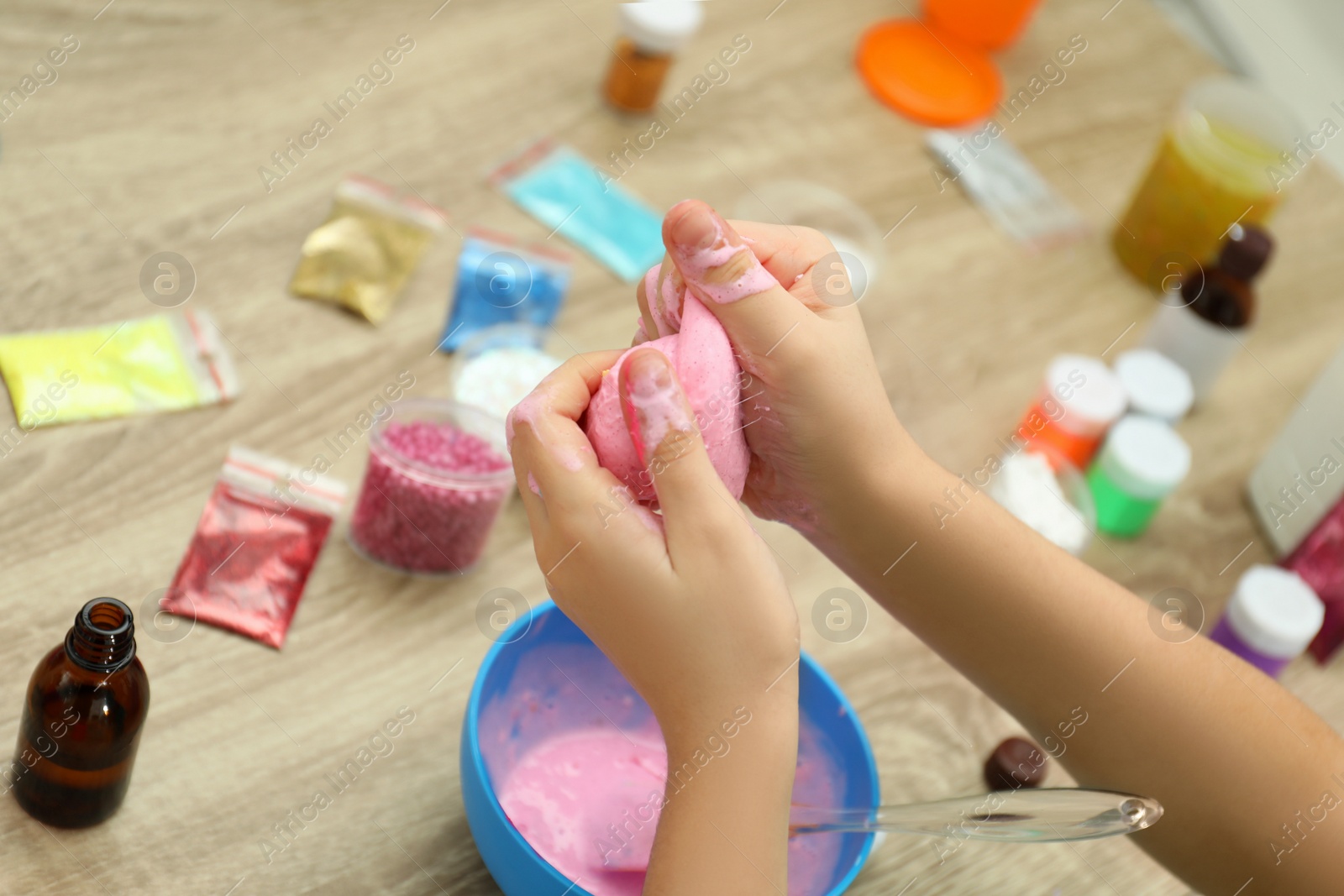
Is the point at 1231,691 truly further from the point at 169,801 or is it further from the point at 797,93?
the point at 797,93

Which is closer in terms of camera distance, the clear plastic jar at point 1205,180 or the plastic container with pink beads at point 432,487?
the plastic container with pink beads at point 432,487

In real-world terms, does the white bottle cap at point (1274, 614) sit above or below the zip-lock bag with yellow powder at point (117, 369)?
above

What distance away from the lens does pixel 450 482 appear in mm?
928

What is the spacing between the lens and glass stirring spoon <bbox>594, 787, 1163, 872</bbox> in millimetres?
718

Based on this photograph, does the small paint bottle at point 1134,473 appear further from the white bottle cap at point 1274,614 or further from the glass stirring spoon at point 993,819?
the glass stirring spoon at point 993,819

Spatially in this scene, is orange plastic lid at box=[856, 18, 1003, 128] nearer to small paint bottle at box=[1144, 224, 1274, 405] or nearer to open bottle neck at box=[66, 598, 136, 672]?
small paint bottle at box=[1144, 224, 1274, 405]

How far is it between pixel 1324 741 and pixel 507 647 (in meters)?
0.55

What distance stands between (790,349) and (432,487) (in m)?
0.31

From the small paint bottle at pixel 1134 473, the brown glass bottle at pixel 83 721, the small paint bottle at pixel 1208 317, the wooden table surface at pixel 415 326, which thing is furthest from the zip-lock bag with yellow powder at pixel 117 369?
the small paint bottle at pixel 1208 317

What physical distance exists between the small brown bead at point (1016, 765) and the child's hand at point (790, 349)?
9.5 inches

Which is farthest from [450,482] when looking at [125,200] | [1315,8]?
[1315,8]

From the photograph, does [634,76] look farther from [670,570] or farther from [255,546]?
[670,570]

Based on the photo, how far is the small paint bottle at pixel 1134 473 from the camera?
117 centimetres

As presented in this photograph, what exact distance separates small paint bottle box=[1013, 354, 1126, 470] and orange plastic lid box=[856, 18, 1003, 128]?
426 mm
